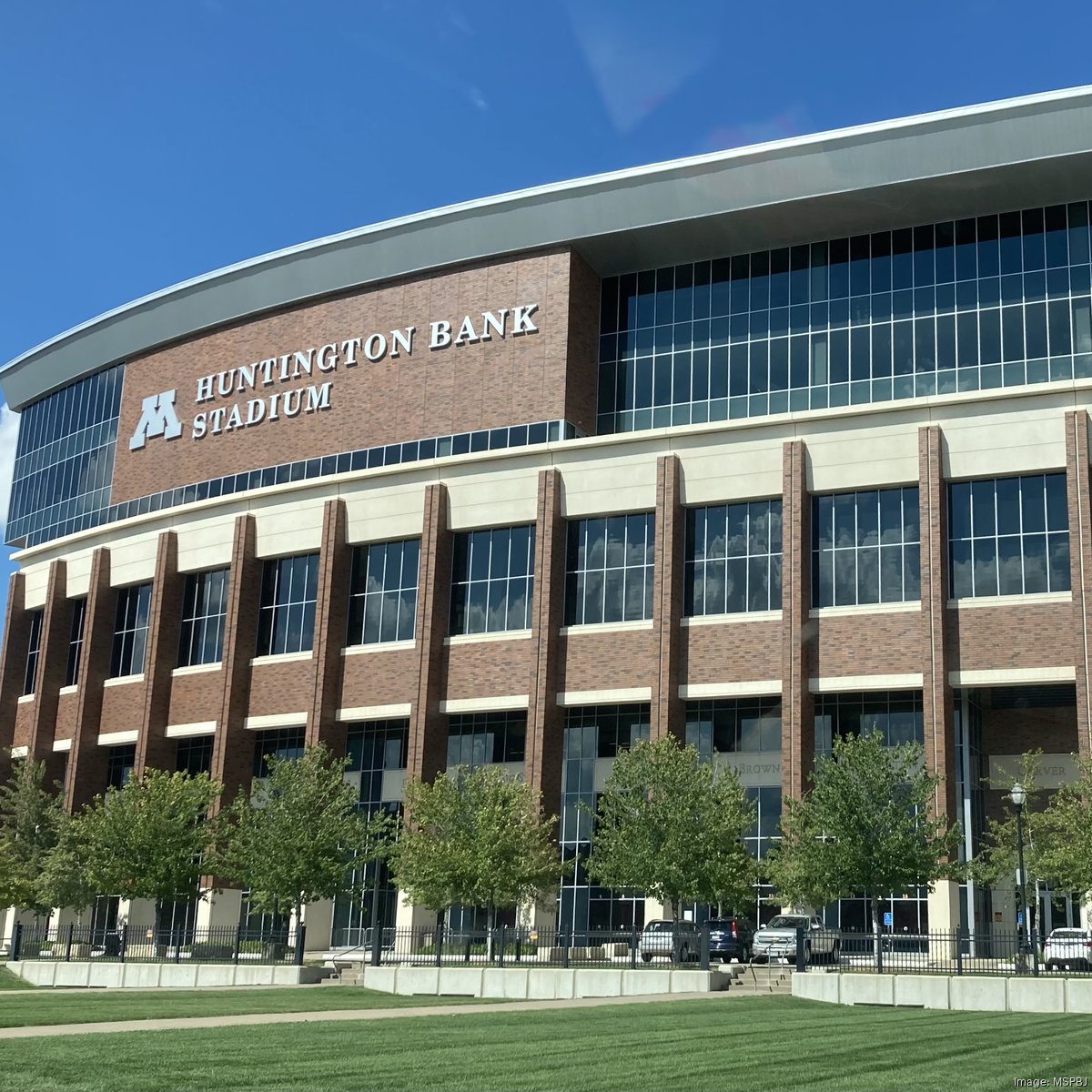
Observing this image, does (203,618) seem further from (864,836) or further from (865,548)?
(864,836)

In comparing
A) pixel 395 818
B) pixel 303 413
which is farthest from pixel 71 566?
pixel 395 818

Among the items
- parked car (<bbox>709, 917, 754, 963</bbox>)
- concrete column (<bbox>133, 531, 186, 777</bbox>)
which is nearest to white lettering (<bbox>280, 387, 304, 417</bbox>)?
concrete column (<bbox>133, 531, 186, 777</bbox>)

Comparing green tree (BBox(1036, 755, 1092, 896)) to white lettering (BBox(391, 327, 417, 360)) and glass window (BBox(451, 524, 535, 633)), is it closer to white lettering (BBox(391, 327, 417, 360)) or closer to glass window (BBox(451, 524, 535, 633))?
glass window (BBox(451, 524, 535, 633))

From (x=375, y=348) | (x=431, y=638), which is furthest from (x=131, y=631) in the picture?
(x=431, y=638)

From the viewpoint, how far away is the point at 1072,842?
116 ft

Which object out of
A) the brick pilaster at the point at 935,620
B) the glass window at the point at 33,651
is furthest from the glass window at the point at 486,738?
the glass window at the point at 33,651

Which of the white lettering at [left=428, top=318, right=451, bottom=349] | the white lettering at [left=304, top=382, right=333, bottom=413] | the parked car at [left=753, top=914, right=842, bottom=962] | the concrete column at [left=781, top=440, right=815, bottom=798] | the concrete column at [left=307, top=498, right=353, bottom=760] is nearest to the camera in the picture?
the parked car at [left=753, top=914, right=842, bottom=962]

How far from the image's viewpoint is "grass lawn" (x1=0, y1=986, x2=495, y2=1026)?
22203 millimetres

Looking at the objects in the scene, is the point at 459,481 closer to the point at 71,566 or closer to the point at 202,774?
the point at 202,774

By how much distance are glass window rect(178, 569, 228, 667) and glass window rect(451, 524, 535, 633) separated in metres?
10.6

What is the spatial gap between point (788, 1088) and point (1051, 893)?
3418cm

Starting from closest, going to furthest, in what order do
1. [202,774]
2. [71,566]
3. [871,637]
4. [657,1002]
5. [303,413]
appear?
[657,1002], [871,637], [202,774], [303,413], [71,566]

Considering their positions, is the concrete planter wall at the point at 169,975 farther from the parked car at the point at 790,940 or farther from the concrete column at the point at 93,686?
the concrete column at the point at 93,686

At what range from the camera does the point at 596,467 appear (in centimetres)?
4781
